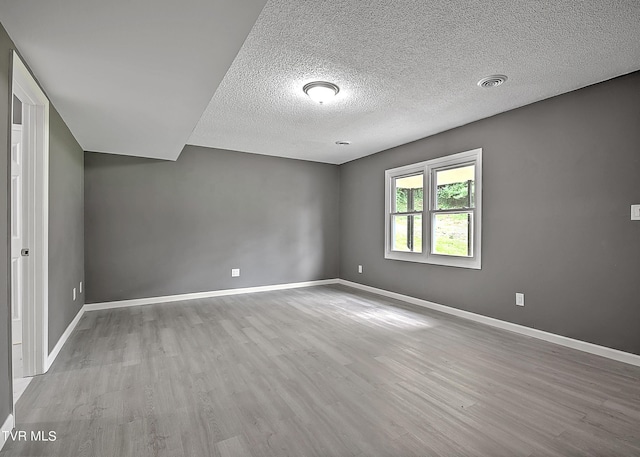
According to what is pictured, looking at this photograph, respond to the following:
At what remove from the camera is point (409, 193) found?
193 inches

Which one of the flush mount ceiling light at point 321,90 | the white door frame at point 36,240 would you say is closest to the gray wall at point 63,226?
the white door frame at point 36,240

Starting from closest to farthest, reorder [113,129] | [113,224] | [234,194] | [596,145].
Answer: [596,145] → [113,129] → [113,224] → [234,194]

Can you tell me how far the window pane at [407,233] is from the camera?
15.5ft

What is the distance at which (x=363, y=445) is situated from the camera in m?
1.63

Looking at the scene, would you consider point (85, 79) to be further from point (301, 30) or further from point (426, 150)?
point (426, 150)

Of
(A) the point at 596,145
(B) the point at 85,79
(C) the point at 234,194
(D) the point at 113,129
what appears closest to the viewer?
(B) the point at 85,79

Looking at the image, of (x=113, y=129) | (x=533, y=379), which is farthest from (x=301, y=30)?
(x=533, y=379)

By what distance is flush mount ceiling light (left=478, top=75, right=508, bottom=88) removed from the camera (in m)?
2.71

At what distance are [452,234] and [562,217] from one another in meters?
1.28

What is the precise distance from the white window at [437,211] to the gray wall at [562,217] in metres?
0.15

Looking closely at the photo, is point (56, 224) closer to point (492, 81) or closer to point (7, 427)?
point (7, 427)

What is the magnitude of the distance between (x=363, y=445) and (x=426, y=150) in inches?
153

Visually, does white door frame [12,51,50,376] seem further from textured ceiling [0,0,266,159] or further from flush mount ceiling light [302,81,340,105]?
flush mount ceiling light [302,81,340,105]

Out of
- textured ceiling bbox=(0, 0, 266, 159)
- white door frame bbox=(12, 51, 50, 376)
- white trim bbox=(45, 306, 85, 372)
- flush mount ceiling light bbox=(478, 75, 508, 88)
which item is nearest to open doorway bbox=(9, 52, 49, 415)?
white door frame bbox=(12, 51, 50, 376)
